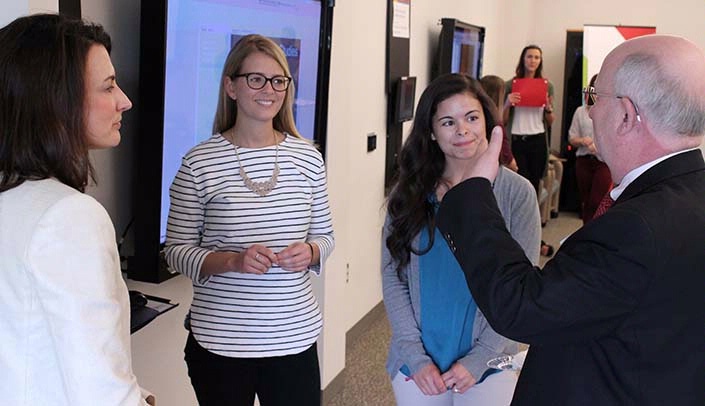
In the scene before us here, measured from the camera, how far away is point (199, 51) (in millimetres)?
2010

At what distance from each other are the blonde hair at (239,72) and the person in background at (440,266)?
0.37 m

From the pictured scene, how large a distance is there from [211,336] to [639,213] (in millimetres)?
1151

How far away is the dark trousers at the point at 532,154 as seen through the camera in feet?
20.9

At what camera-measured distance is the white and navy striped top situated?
1831 millimetres

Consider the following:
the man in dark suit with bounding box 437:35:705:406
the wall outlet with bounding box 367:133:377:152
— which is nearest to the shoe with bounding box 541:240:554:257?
the wall outlet with bounding box 367:133:377:152

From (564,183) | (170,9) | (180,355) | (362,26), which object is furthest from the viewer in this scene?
(564,183)

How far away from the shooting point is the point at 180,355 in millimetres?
2363

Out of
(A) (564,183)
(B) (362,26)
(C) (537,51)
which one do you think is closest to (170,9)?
(B) (362,26)

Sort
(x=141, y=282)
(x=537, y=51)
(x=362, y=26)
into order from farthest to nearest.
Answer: (x=537, y=51)
(x=362, y=26)
(x=141, y=282)

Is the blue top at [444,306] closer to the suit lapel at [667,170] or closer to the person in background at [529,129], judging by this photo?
the suit lapel at [667,170]

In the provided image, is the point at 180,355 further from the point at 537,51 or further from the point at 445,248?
the point at 537,51

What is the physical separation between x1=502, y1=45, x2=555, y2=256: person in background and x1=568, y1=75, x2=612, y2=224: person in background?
11.5 inches

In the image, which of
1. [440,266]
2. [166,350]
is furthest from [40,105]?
[166,350]

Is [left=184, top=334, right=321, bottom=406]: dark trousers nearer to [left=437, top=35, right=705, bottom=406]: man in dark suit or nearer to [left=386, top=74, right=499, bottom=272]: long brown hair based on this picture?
[left=386, top=74, right=499, bottom=272]: long brown hair
